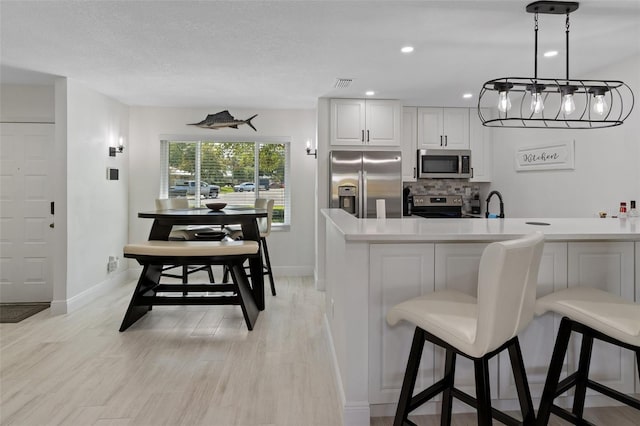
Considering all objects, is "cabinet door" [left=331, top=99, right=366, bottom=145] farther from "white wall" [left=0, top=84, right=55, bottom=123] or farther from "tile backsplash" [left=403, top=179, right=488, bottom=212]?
"white wall" [left=0, top=84, right=55, bottom=123]

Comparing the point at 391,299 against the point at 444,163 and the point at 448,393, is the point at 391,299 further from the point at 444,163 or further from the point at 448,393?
the point at 444,163

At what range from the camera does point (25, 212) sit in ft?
14.4

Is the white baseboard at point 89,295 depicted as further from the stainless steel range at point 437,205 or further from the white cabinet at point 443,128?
the white cabinet at point 443,128

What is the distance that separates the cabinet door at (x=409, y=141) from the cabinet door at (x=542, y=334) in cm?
306

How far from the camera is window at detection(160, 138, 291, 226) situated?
5574 millimetres

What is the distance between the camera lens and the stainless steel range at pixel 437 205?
17.6 feet

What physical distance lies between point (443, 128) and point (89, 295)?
4.54m

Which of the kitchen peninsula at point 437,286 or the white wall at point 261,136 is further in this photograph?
the white wall at point 261,136

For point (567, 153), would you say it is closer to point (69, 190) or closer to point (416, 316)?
point (416, 316)

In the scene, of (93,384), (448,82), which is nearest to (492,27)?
(448,82)

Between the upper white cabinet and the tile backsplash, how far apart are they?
84cm

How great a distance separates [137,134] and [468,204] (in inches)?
179

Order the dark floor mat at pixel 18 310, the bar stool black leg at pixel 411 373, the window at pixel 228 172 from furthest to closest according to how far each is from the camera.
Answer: the window at pixel 228 172, the dark floor mat at pixel 18 310, the bar stool black leg at pixel 411 373

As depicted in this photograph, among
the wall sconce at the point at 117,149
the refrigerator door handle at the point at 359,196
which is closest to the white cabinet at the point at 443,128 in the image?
the refrigerator door handle at the point at 359,196
